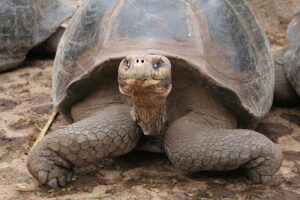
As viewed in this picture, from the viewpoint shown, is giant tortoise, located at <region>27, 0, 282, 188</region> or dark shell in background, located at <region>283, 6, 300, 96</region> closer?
giant tortoise, located at <region>27, 0, 282, 188</region>

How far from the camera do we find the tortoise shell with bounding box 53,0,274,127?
9.01ft

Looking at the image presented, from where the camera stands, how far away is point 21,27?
516 cm

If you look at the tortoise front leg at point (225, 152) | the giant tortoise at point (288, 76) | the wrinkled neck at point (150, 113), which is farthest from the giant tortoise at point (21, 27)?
the tortoise front leg at point (225, 152)

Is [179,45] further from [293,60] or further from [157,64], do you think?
[293,60]

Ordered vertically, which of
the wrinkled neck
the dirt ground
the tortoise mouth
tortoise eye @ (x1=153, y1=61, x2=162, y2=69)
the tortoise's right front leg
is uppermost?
tortoise eye @ (x1=153, y1=61, x2=162, y2=69)

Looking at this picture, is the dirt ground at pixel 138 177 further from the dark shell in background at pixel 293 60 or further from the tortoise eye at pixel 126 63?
the tortoise eye at pixel 126 63

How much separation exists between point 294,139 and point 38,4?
2987 mm

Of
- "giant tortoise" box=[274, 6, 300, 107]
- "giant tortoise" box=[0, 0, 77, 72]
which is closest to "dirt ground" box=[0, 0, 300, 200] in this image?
"giant tortoise" box=[274, 6, 300, 107]

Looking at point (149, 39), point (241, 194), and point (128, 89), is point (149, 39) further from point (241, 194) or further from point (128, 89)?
point (241, 194)

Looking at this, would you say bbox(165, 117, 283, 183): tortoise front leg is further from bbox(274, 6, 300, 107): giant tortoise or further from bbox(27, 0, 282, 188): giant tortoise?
bbox(274, 6, 300, 107): giant tortoise

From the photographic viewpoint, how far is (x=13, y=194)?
2609 millimetres

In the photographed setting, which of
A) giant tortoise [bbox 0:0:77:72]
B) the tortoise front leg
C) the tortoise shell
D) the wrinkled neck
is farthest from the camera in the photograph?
giant tortoise [bbox 0:0:77:72]

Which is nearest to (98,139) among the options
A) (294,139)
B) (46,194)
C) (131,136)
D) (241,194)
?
(131,136)

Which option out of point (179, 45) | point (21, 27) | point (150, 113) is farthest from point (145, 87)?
point (21, 27)
